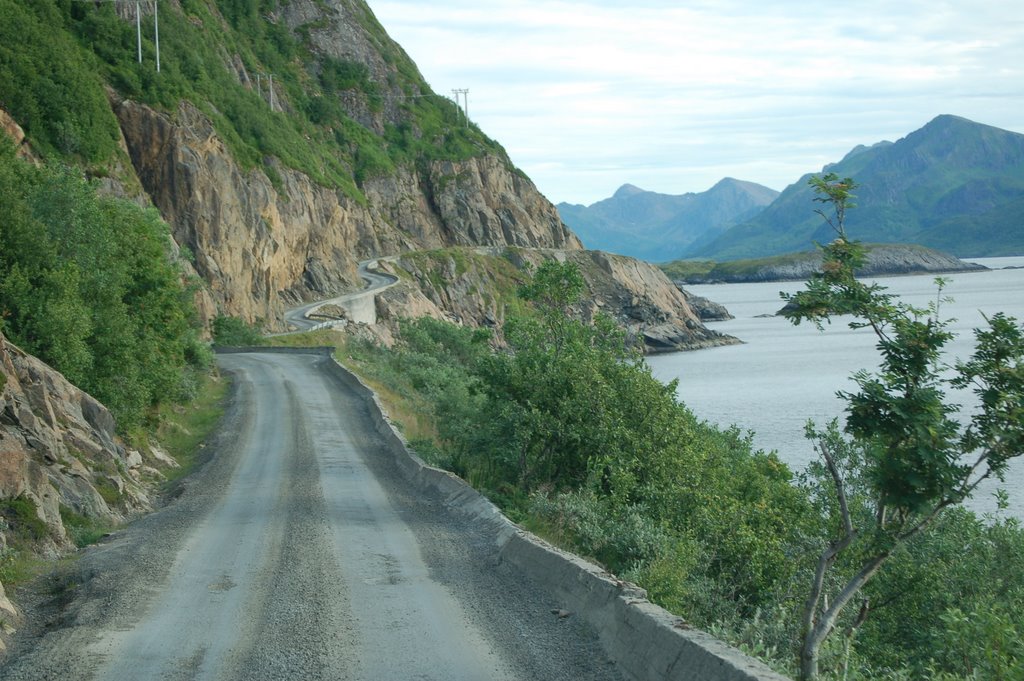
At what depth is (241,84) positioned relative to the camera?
9112cm

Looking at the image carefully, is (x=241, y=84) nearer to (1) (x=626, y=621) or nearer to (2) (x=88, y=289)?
(2) (x=88, y=289)

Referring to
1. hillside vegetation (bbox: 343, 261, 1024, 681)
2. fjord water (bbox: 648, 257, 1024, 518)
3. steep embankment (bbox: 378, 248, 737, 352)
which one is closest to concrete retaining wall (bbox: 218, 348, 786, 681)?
hillside vegetation (bbox: 343, 261, 1024, 681)

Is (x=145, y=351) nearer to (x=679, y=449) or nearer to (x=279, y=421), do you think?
(x=279, y=421)

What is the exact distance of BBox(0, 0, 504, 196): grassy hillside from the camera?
5150cm

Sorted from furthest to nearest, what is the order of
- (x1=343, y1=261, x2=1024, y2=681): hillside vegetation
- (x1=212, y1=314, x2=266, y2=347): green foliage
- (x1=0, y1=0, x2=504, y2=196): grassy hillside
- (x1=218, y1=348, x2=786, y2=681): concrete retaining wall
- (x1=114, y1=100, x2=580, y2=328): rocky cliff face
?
(x1=114, y1=100, x2=580, y2=328): rocky cliff face → (x1=212, y1=314, x2=266, y2=347): green foliage → (x1=0, y1=0, x2=504, y2=196): grassy hillside → (x1=343, y1=261, x2=1024, y2=681): hillside vegetation → (x1=218, y1=348, x2=786, y2=681): concrete retaining wall

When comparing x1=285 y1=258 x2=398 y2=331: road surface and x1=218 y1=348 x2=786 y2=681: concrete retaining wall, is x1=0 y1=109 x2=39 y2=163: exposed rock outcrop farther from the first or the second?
x1=218 y1=348 x2=786 y2=681: concrete retaining wall

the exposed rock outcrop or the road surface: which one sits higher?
the exposed rock outcrop

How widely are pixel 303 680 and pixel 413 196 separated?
4760 inches

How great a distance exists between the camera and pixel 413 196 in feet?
417

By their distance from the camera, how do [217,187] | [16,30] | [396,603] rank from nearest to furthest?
[396,603] → [16,30] → [217,187]

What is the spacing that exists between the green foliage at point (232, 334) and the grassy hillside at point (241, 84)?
12388 mm

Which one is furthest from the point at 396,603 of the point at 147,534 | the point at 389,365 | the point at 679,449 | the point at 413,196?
the point at 413,196

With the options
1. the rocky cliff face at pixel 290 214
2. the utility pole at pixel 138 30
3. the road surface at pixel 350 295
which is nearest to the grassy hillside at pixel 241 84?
the utility pole at pixel 138 30

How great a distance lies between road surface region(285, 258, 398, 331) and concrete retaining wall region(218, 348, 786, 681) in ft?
190
